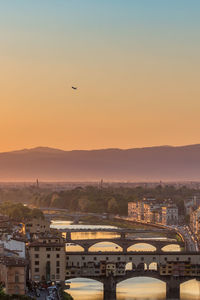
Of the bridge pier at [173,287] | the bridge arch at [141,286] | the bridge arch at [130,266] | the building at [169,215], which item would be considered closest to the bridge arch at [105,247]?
the bridge arch at [130,266]

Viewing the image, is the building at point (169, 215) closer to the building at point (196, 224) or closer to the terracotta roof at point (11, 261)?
the building at point (196, 224)

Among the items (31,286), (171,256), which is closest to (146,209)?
(171,256)


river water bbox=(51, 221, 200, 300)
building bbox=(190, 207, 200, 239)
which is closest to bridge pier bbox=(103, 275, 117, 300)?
river water bbox=(51, 221, 200, 300)

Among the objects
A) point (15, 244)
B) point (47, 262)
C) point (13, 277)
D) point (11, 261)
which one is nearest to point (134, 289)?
point (47, 262)

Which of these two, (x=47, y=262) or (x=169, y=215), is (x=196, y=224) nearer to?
(x=169, y=215)

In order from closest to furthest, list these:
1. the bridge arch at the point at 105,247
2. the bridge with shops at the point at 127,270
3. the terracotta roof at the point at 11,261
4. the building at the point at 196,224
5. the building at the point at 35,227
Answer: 1. the terracotta roof at the point at 11,261
2. the bridge with shops at the point at 127,270
3. the building at the point at 35,227
4. the bridge arch at the point at 105,247
5. the building at the point at 196,224

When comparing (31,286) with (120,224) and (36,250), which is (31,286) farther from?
(120,224)
